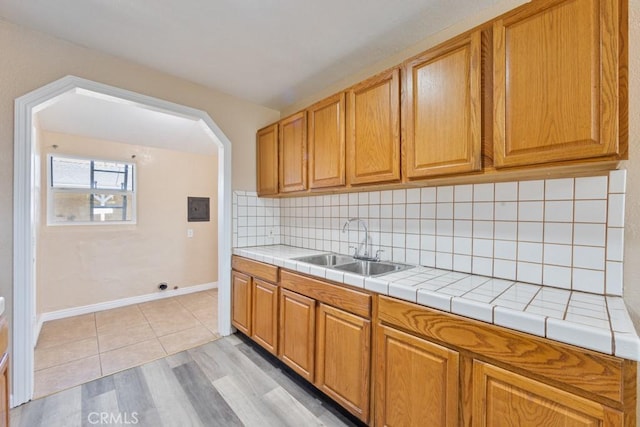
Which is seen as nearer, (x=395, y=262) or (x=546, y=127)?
(x=546, y=127)

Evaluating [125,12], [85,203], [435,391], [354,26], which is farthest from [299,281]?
[85,203]

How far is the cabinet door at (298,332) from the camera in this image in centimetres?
176

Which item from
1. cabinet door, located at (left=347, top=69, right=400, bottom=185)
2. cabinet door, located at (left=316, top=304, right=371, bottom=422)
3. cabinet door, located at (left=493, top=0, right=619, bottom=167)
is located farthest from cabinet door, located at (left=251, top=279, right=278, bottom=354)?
cabinet door, located at (left=493, top=0, right=619, bottom=167)

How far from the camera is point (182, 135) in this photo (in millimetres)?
3387

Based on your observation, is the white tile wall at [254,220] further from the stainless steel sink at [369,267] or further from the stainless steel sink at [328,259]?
the stainless steel sink at [369,267]

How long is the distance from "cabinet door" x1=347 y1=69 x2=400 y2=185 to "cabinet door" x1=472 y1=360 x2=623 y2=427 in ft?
3.50

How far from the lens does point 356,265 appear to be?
6.96 feet

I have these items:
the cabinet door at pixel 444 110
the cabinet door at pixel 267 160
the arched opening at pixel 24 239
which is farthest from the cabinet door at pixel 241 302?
the cabinet door at pixel 444 110

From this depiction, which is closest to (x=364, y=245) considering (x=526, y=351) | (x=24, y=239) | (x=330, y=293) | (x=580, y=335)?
(x=330, y=293)

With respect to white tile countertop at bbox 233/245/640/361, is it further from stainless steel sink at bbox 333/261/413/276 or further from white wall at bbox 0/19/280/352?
white wall at bbox 0/19/280/352

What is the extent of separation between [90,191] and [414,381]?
403 centimetres

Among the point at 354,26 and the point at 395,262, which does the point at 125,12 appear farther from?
the point at 395,262

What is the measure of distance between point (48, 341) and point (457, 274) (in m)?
3.61

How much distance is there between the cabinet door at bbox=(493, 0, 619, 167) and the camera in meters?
0.97
